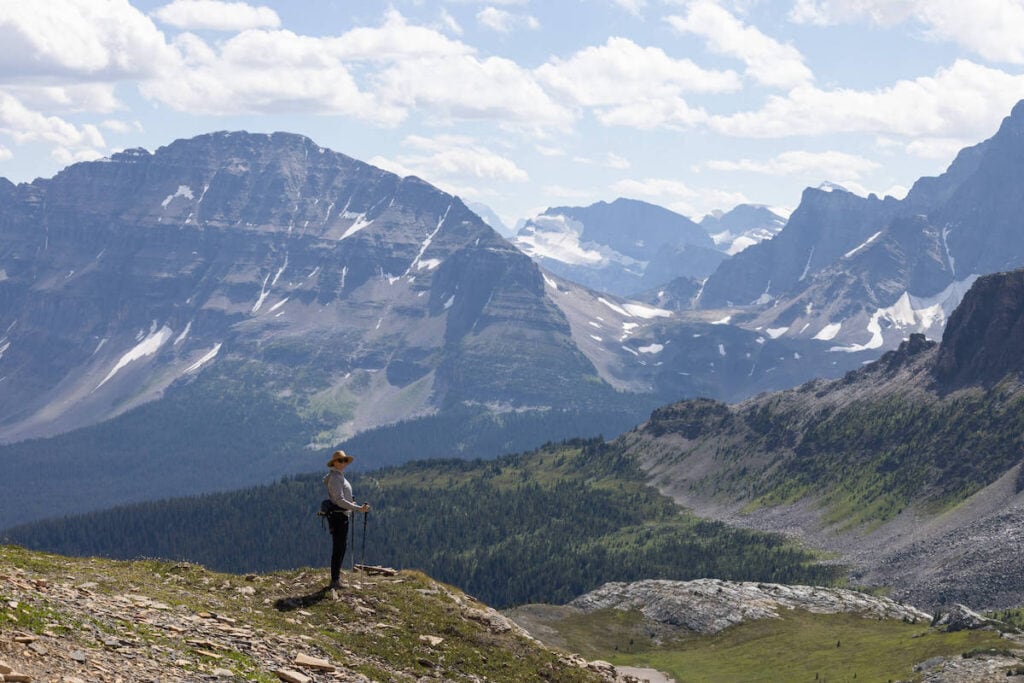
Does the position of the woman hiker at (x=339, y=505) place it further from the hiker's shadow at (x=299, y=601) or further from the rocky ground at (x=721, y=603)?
the rocky ground at (x=721, y=603)

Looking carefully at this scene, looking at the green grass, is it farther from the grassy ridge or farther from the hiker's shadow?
the hiker's shadow

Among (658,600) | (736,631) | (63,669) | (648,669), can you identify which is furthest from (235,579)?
(658,600)

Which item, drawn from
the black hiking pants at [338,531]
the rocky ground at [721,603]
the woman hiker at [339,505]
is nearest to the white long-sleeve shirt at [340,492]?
the woman hiker at [339,505]

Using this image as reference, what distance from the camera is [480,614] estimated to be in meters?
53.6

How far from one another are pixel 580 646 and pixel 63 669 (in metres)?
115

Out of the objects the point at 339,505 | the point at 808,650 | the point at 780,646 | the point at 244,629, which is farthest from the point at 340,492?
the point at 780,646

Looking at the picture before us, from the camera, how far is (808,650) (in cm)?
13788

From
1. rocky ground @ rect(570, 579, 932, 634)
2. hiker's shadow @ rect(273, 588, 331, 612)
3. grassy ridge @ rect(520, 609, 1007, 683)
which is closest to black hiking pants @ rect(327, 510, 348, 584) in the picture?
hiker's shadow @ rect(273, 588, 331, 612)

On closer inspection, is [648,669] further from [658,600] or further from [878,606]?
[878,606]

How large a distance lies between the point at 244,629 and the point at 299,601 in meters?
6.08

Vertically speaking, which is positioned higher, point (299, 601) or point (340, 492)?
point (340, 492)

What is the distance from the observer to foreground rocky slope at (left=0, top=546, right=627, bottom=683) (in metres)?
34.2

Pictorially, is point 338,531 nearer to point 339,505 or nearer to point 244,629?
point 339,505

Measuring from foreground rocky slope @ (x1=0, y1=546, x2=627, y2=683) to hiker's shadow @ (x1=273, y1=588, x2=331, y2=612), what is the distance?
0.05 metres
